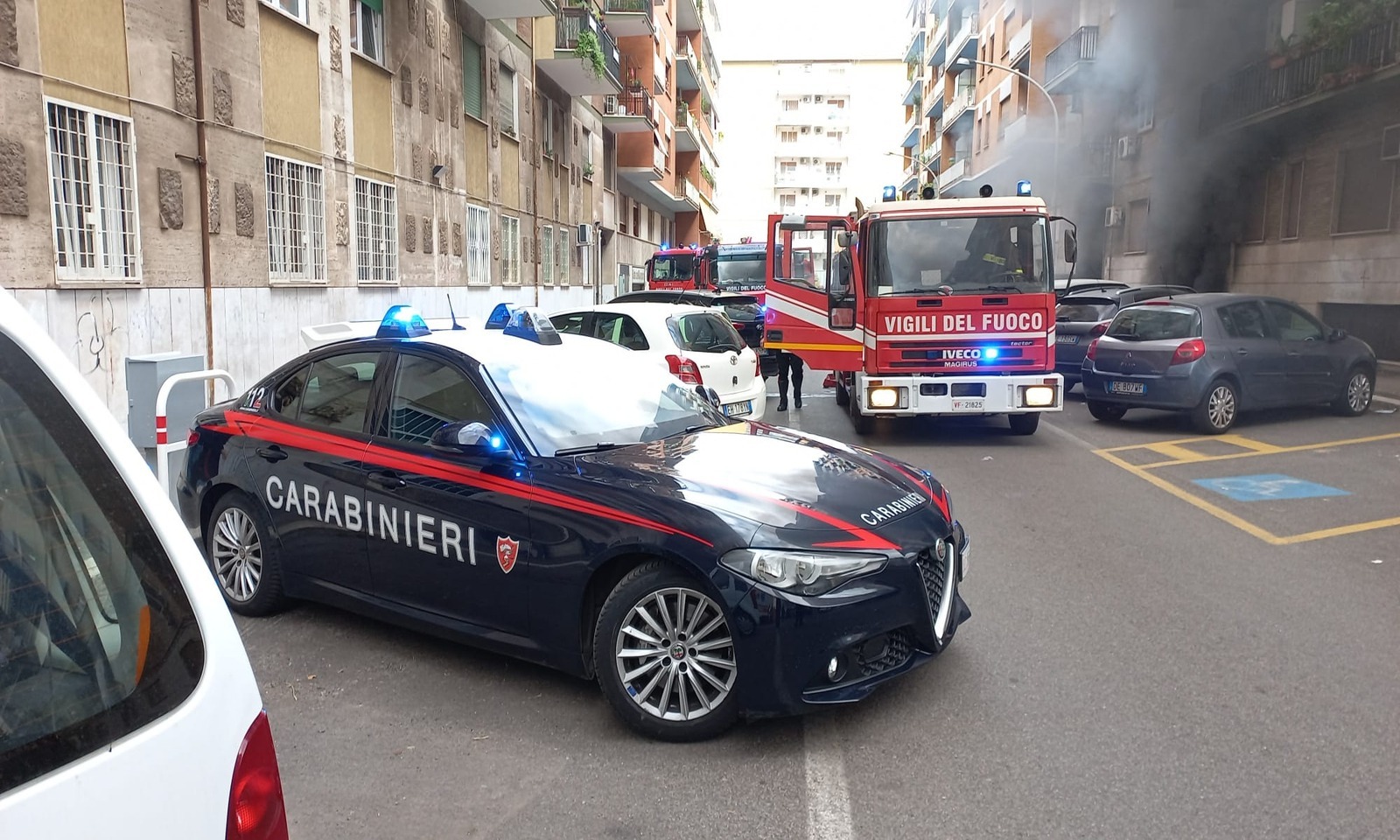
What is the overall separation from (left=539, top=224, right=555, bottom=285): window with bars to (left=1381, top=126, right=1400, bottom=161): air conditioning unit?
1730 centimetres

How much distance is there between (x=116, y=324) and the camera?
9.26 m

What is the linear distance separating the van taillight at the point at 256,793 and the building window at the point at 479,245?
18.2 meters

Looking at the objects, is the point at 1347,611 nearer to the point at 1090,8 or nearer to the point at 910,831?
the point at 910,831

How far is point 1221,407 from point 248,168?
1119cm

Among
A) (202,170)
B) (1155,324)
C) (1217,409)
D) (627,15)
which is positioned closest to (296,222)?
(202,170)

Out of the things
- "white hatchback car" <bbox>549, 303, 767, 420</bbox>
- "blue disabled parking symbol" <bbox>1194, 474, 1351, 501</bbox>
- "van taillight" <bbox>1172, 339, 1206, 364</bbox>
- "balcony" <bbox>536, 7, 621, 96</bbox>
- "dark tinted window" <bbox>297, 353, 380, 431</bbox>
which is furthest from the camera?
"balcony" <bbox>536, 7, 621, 96</bbox>

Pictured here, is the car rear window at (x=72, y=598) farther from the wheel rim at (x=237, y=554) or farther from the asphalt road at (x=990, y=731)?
the wheel rim at (x=237, y=554)

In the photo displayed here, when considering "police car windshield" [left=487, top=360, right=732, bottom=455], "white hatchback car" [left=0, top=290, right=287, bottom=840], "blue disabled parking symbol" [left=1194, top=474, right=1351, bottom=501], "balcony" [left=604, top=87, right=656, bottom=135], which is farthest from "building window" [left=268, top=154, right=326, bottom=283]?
"balcony" [left=604, top=87, right=656, bottom=135]

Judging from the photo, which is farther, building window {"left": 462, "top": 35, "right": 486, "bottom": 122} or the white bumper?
building window {"left": 462, "top": 35, "right": 486, "bottom": 122}

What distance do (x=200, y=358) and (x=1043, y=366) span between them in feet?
26.5

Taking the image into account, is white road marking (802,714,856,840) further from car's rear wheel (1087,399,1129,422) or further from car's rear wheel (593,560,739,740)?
car's rear wheel (1087,399,1129,422)

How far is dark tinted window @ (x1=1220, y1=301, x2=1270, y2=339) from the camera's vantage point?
462 inches

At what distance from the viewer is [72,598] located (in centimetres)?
152

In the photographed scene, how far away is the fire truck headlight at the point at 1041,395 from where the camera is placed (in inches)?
432
